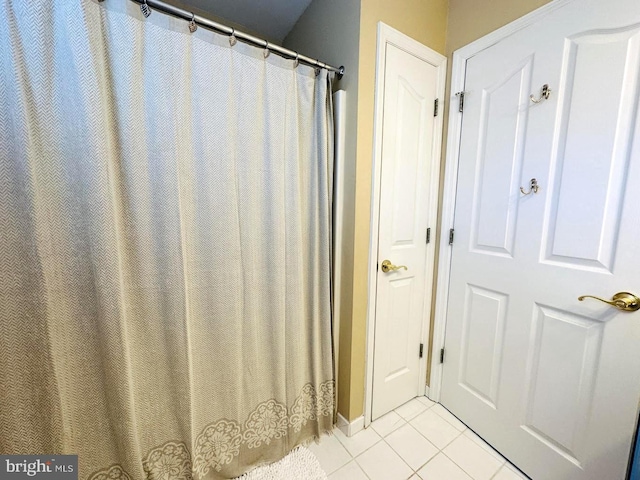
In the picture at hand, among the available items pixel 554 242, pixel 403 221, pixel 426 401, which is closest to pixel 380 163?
pixel 403 221

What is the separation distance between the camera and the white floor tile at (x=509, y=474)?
1.08 m

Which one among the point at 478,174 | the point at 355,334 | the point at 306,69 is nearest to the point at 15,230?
the point at 306,69

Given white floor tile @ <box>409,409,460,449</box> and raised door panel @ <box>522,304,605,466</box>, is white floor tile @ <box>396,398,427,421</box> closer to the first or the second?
white floor tile @ <box>409,409,460,449</box>

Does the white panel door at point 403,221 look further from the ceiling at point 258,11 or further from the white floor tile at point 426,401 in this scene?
the ceiling at point 258,11

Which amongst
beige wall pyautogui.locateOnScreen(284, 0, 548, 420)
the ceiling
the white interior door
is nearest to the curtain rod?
beige wall pyautogui.locateOnScreen(284, 0, 548, 420)

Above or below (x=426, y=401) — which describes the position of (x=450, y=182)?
above

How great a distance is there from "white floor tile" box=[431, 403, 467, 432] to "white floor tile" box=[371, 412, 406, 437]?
253 mm

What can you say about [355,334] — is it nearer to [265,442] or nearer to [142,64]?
[265,442]

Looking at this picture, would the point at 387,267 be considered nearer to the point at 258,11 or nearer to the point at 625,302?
the point at 625,302

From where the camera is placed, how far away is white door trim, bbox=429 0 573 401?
1.19m

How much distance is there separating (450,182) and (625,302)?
835 millimetres

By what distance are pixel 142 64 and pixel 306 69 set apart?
25.8 inches

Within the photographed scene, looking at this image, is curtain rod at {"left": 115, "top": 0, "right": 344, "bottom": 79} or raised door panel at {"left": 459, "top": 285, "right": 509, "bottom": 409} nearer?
curtain rod at {"left": 115, "top": 0, "right": 344, "bottom": 79}

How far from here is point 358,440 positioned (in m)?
1.26
